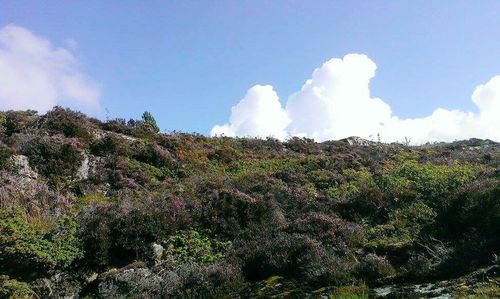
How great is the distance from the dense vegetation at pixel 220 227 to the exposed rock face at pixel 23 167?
2.2 inches

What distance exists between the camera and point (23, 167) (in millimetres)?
14961

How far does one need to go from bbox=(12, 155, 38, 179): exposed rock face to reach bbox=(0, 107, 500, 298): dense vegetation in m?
0.06

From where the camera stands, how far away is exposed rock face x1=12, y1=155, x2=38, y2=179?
1472cm

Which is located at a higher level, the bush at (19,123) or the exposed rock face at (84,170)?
the bush at (19,123)

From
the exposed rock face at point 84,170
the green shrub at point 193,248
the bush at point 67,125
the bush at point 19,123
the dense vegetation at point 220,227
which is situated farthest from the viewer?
the bush at point 67,125

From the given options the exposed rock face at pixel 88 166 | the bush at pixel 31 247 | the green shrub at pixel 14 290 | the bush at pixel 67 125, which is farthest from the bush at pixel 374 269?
the bush at pixel 67 125

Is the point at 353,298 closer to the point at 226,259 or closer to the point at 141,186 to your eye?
the point at 226,259

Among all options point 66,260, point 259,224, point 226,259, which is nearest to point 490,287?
point 226,259

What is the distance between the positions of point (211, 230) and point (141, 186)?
5674 millimetres

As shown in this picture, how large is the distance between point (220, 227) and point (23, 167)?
8.02m

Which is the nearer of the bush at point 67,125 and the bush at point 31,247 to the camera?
the bush at point 31,247

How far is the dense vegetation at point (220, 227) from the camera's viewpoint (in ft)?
26.5

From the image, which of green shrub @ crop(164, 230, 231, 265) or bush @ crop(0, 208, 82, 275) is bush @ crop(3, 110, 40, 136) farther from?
green shrub @ crop(164, 230, 231, 265)

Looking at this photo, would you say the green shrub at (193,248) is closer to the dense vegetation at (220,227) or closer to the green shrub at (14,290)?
the dense vegetation at (220,227)
